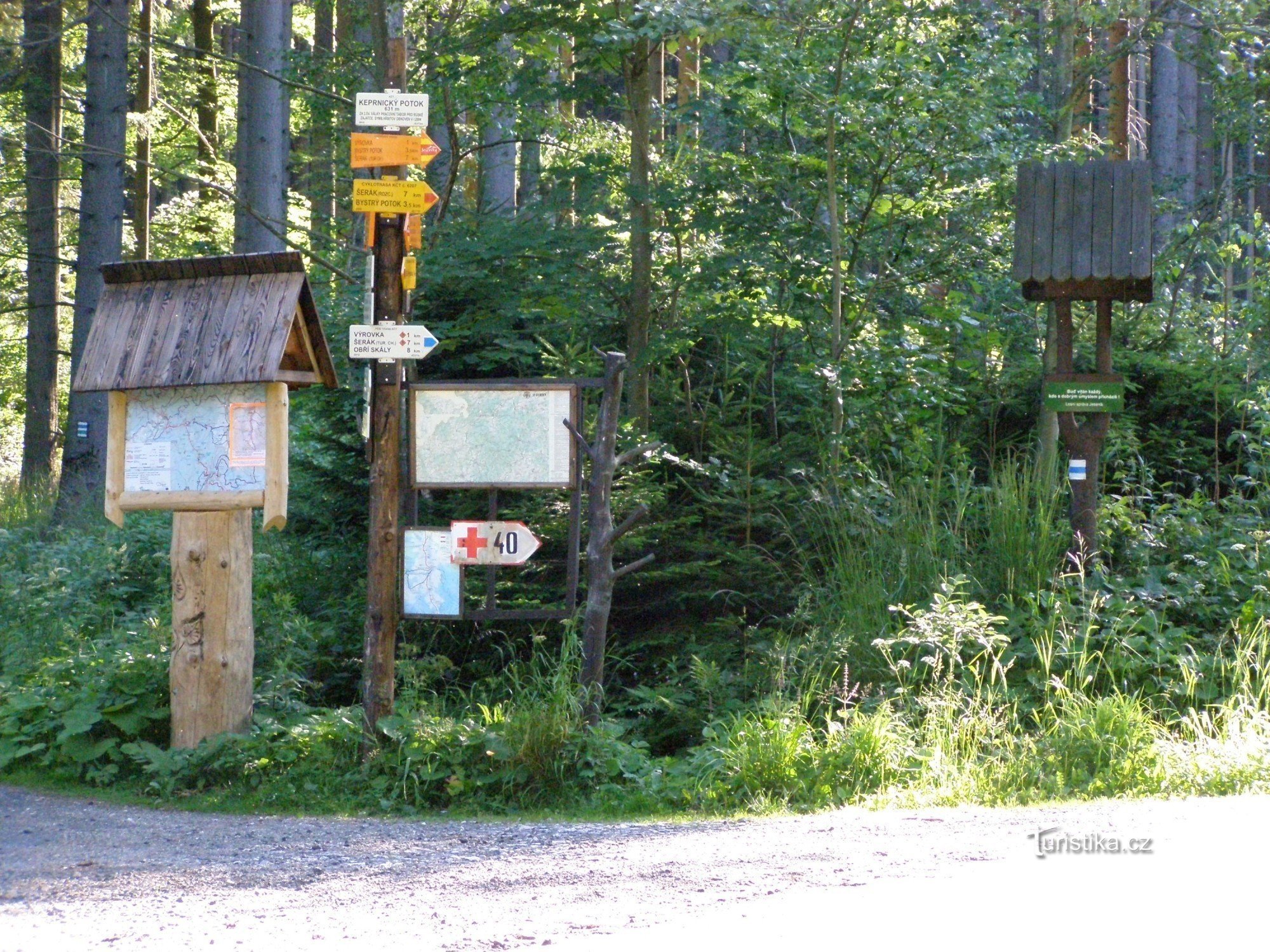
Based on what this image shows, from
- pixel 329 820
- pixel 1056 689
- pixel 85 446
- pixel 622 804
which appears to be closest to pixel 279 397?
pixel 329 820

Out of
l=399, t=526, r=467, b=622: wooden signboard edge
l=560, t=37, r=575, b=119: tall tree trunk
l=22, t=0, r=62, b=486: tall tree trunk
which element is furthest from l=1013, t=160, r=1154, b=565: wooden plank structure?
l=22, t=0, r=62, b=486: tall tree trunk

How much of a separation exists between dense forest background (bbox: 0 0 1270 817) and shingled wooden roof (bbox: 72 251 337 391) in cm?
197

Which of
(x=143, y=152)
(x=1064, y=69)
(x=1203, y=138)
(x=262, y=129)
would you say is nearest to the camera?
(x=1064, y=69)

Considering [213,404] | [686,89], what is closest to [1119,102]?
[686,89]

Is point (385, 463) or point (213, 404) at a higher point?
point (213, 404)

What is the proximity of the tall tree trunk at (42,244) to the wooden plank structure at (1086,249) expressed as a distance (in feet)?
49.9

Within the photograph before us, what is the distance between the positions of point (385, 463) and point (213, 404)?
1108 mm

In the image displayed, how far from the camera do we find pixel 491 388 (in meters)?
7.71

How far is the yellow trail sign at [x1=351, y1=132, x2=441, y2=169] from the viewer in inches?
286

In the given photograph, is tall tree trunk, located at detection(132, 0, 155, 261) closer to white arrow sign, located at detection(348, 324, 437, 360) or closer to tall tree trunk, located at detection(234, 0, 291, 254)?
tall tree trunk, located at detection(234, 0, 291, 254)

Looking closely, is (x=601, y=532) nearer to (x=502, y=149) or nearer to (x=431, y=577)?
(x=431, y=577)

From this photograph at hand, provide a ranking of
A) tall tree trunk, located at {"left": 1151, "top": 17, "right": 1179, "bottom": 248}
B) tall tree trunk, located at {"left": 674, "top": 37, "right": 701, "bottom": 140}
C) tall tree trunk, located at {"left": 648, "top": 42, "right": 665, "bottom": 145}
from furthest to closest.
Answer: tall tree trunk, located at {"left": 1151, "top": 17, "right": 1179, "bottom": 248} → tall tree trunk, located at {"left": 648, "top": 42, "right": 665, "bottom": 145} → tall tree trunk, located at {"left": 674, "top": 37, "right": 701, "bottom": 140}

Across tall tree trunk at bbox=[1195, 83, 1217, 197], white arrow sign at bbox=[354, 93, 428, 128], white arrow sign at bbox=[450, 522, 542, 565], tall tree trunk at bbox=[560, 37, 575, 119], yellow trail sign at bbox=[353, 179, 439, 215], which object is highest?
tall tree trunk at bbox=[1195, 83, 1217, 197]

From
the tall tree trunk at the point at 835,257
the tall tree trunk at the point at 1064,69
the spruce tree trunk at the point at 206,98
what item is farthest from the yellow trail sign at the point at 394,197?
the spruce tree trunk at the point at 206,98
